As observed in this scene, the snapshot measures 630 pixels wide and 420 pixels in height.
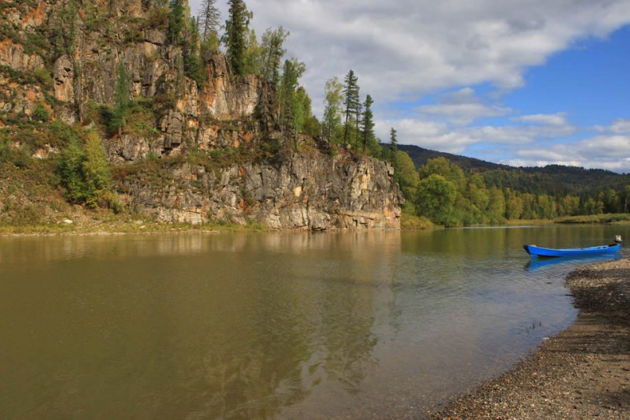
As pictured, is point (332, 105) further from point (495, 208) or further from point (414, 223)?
point (495, 208)

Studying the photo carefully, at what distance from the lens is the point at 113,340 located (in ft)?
54.8

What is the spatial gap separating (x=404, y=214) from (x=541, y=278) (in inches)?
3406

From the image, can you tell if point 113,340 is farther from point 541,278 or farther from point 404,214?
point 404,214

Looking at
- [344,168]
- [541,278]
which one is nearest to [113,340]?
[541,278]

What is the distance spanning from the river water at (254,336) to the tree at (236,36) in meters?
71.0

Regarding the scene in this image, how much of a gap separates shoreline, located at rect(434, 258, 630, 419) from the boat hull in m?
27.1

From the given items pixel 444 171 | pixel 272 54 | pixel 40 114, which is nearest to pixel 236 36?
pixel 272 54

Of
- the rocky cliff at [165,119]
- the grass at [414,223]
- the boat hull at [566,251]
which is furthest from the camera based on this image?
the grass at [414,223]

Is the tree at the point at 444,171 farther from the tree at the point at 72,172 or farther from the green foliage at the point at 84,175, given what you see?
the tree at the point at 72,172

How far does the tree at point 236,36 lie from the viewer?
9688cm

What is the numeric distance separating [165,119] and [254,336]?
73.0 metres

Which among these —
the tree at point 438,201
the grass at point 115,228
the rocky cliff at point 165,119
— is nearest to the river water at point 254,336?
the grass at point 115,228

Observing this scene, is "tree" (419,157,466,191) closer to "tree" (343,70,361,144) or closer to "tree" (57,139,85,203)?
"tree" (343,70,361,144)

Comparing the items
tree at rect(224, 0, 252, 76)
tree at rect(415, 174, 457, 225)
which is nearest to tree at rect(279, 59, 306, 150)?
tree at rect(224, 0, 252, 76)
